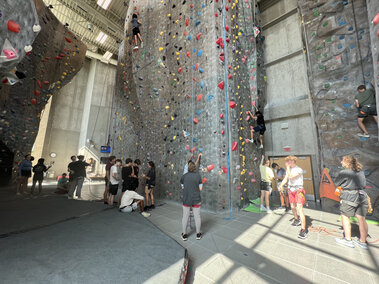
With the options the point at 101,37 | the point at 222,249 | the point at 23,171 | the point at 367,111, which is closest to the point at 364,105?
the point at 367,111

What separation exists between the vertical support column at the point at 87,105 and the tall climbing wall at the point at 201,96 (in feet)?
28.6

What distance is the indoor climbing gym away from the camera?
6.50ft

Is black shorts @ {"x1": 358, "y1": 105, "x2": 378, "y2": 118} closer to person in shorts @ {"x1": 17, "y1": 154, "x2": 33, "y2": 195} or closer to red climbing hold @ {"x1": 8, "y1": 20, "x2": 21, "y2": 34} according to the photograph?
red climbing hold @ {"x1": 8, "y1": 20, "x2": 21, "y2": 34}

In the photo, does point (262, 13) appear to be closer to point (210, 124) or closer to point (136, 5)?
point (136, 5)

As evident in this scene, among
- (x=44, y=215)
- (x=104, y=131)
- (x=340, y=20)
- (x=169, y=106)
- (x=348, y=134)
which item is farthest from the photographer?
(x=104, y=131)

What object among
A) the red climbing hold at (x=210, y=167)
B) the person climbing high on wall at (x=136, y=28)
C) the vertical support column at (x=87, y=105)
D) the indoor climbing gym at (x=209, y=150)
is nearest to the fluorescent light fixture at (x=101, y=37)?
the indoor climbing gym at (x=209, y=150)

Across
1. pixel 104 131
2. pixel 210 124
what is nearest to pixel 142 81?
pixel 210 124

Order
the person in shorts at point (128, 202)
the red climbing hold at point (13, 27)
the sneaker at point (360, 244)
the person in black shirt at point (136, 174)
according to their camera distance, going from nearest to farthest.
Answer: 1. the red climbing hold at point (13, 27)
2. the sneaker at point (360, 244)
3. the person in shorts at point (128, 202)
4. the person in black shirt at point (136, 174)

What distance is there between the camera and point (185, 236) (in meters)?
2.63

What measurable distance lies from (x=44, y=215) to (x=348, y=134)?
739cm

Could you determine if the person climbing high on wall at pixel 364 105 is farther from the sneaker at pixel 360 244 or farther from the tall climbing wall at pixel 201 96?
the sneaker at pixel 360 244

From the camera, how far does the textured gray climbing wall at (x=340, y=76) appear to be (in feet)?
13.7

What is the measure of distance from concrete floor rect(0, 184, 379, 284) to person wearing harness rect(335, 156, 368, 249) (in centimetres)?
15

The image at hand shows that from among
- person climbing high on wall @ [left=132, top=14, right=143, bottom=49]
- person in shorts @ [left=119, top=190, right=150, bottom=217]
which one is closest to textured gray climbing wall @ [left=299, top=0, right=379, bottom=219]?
person in shorts @ [left=119, top=190, right=150, bottom=217]
